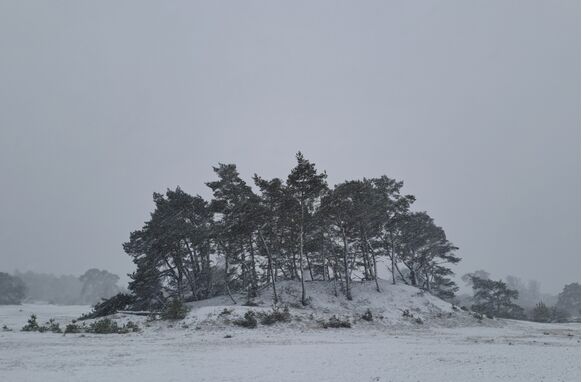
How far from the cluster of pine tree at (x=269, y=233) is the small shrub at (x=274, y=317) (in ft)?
18.0

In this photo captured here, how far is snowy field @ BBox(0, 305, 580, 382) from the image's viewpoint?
11.6m

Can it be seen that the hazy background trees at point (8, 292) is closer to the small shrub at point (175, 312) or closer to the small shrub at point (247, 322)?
the small shrub at point (175, 312)

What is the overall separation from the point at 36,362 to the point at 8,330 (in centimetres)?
1448

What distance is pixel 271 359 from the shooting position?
14523mm

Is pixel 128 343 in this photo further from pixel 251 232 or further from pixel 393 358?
pixel 251 232

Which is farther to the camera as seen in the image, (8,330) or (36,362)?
(8,330)

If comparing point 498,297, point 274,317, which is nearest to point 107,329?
point 274,317

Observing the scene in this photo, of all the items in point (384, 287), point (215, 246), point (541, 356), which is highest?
point (215, 246)

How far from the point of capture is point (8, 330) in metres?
24.1

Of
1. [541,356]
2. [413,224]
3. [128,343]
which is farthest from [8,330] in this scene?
[413,224]

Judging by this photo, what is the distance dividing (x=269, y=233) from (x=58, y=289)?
166 metres

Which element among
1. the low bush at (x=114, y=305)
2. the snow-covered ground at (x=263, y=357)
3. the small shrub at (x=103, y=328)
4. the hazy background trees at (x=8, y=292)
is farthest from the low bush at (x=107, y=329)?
the hazy background trees at (x=8, y=292)

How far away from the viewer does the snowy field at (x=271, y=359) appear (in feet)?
38.1

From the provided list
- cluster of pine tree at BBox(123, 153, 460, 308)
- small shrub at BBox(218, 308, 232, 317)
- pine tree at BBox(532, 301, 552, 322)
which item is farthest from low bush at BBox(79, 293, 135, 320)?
pine tree at BBox(532, 301, 552, 322)
